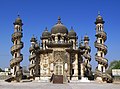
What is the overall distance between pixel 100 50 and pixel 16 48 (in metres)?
13.5

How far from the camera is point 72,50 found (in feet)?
133

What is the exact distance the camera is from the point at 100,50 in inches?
1522

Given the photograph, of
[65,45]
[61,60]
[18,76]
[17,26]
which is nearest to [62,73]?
[61,60]

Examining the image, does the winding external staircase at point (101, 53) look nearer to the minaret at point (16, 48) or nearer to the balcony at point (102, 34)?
the balcony at point (102, 34)

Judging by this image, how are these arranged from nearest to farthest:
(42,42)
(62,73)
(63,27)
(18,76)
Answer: (18,76) < (62,73) < (63,27) < (42,42)

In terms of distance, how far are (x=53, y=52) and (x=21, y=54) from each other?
5312 millimetres

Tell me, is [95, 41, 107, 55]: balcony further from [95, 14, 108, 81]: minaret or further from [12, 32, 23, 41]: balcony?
[12, 32, 23, 41]: balcony

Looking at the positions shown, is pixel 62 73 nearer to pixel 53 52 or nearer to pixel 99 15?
pixel 53 52

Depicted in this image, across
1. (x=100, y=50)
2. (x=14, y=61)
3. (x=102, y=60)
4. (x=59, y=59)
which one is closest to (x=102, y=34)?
(x=100, y=50)

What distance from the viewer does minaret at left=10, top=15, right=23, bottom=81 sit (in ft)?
126

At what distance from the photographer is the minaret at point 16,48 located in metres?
38.4

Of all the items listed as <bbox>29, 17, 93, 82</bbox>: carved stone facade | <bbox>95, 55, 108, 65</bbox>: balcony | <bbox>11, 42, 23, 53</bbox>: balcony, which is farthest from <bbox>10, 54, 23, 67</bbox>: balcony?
<bbox>95, 55, 108, 65</bbox>: balcony

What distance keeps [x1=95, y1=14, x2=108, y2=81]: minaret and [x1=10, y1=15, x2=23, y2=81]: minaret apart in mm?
12454

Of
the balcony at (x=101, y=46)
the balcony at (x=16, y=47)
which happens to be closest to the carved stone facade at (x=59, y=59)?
the balcony at (x=101, y=46)
